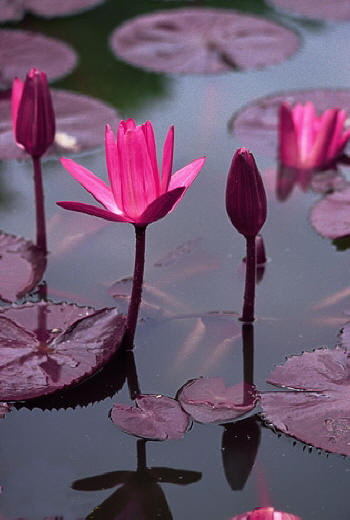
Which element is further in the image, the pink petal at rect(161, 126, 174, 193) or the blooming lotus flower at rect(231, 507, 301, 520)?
the pink petal at rect(161, 126, 174, 193)

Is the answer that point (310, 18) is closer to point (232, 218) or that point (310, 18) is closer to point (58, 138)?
point (58, 138)

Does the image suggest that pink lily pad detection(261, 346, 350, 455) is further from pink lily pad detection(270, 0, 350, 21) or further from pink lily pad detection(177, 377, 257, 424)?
pink lily pad detection(270, 0, 350, 21)

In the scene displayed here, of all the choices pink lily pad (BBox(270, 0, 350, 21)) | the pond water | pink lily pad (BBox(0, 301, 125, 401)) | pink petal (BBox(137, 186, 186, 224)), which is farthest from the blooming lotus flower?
pink lily pad (BBox(270, 0, 350, 21))

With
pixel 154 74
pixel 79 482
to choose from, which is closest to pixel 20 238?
pixel 79 482

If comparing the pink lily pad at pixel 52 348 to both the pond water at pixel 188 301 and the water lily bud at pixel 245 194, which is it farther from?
the water lily bud at pixel 245 194

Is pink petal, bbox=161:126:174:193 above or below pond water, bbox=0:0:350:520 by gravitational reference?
above

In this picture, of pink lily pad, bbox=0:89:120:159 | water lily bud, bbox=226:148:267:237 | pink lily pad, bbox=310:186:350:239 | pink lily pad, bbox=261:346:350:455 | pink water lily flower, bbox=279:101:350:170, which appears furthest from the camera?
pink lily pad, bbox=0:89:120:159

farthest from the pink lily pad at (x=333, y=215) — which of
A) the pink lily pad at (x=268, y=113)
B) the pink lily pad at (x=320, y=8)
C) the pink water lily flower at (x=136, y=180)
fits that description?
the pink lily pad at (x=320, y=8)
